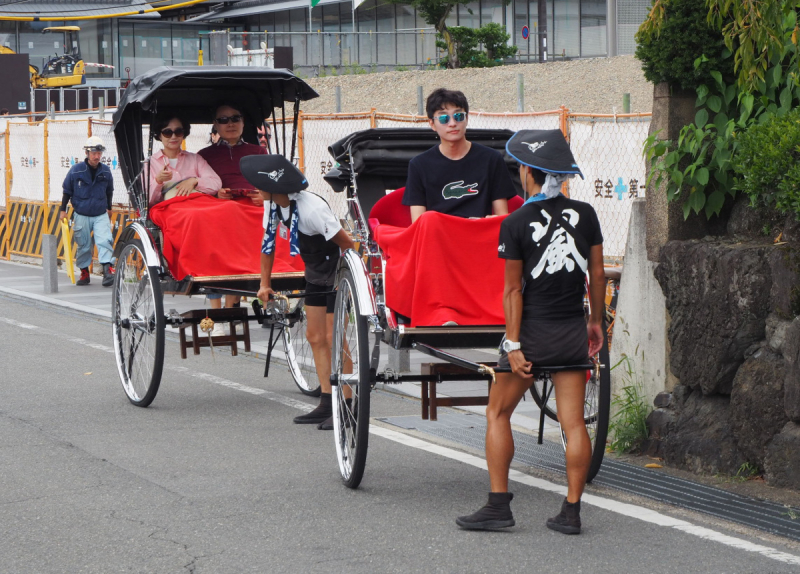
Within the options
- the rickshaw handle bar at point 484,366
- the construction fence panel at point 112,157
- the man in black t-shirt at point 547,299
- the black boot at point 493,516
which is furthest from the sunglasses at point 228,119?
the construction fence panel at point 112,157

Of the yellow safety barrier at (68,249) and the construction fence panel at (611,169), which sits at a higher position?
the construction fence panel at (611,169)

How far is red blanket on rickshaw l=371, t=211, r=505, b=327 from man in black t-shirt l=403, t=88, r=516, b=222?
51 cm

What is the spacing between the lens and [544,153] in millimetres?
5043

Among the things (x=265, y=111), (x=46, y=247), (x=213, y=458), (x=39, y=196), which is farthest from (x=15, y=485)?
(x=39, y=196)

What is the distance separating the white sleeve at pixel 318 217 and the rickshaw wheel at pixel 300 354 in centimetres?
119

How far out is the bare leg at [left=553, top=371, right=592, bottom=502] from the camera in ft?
16.7

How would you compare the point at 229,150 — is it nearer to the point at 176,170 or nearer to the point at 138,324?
the point at 176,170

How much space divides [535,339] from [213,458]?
242cm

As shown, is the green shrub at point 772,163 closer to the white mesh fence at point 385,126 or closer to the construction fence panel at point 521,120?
the white mesh fence at point 385,126

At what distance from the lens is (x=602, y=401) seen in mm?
5699

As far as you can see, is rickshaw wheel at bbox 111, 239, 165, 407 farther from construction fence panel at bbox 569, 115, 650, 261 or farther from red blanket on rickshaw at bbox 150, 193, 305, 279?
construction fence panel at bbox 569, 115, 650, 261

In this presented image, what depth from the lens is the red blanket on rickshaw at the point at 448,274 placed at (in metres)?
5.77

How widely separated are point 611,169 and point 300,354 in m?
3.31

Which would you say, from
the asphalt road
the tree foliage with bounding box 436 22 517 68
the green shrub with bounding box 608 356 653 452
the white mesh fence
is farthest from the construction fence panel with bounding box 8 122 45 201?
the tree foliage with bounding box 436 22 517 68
